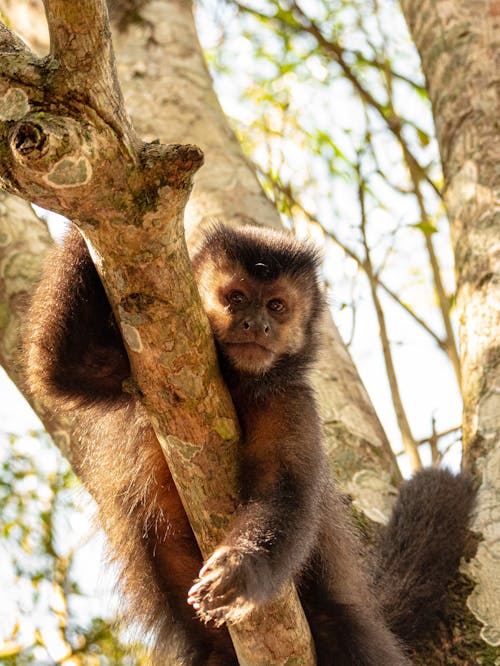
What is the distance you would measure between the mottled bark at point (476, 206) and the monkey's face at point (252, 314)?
0.84m

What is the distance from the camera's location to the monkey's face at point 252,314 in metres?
3.40

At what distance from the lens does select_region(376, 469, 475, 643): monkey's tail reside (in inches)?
142

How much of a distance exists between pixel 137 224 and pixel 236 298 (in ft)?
4.41

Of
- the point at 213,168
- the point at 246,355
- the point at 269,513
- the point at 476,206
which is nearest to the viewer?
the point at 269,513

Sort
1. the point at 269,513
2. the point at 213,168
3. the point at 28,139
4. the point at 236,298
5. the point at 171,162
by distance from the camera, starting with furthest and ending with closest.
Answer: the point at 213,168, the point at 236,298, the point at 269,513, the point at 171,162, the point at 28,139

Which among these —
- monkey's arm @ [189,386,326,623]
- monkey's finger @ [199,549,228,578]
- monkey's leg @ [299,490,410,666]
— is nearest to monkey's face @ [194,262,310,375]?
monkey's arm @ [189,386,326,623]

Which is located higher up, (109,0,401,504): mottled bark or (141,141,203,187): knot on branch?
(109,0,401,504): mottled bark

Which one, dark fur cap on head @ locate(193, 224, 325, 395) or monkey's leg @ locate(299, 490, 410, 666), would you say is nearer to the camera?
monkey's leg @ locate(299, 490, 410, 666)

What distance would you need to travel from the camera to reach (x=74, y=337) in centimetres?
306

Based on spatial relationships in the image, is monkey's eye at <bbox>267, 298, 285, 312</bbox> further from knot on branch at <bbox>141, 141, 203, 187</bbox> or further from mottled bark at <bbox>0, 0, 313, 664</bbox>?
knot on branch at <bbox>141, 141, 203, 187</bbox>

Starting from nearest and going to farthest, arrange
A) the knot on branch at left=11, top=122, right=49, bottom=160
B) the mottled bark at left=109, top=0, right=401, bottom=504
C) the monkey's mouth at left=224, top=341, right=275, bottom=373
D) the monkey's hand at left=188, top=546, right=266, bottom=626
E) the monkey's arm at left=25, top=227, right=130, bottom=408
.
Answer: the knot on branch at left=11, top=122, right=49, bottom=160 < the monkey's hand at left=188, top=546, right=266, bottom=626 < the monkey's arm at left=25, top=227, right=130, bottom=408 < the monkey's mouth at left=224, top=341, right=275, bottom=373 < the mottled bark at left=109, top=0, right=401, bottom=504

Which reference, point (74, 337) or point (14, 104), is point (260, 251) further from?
point (14, 104)

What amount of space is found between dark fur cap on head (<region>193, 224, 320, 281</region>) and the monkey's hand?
1384mm

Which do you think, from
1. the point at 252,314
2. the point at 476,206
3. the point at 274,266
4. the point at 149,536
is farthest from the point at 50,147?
the point at 476,206
